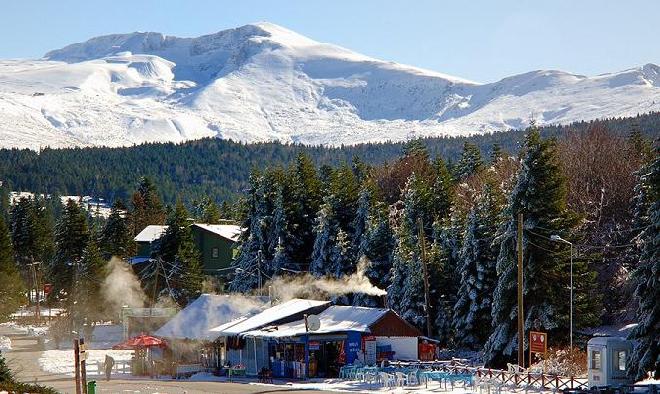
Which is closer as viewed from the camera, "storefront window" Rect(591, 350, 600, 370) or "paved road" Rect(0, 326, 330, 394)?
"storefront window" Rect(591, 350, 600, 370)

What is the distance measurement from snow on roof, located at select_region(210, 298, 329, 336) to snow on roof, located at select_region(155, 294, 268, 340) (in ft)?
6.20

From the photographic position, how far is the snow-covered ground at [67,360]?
66.4m

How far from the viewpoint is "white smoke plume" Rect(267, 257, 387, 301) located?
73.2 metres

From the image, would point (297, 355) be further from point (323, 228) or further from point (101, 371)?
point (323, 228)

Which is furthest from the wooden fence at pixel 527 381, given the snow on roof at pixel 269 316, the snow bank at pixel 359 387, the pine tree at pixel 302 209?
the pine tree at pixel 302 209

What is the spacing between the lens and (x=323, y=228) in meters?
81.4

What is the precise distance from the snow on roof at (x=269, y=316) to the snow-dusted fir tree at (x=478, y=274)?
8402 millimetres

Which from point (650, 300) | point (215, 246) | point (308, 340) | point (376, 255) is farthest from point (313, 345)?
point (215, 246)

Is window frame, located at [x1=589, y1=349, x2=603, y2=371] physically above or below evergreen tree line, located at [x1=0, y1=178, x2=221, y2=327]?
below

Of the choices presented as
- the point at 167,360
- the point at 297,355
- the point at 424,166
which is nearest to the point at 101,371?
the point at 167,360

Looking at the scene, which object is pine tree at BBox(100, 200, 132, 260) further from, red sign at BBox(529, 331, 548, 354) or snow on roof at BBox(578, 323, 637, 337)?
red sign at BBox(529, 331, 548, 354)

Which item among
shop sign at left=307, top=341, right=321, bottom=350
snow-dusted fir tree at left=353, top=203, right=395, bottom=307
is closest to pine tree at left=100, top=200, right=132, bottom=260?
snow-dusted fir tree at left=353, top=203, right=395, bottom=307

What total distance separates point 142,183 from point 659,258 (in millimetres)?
109492

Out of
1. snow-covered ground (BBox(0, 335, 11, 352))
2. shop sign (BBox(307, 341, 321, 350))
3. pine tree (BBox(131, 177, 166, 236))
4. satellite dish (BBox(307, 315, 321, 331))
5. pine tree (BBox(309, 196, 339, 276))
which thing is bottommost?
snow-covered ground (BBox(0, 335, 11, 352))
